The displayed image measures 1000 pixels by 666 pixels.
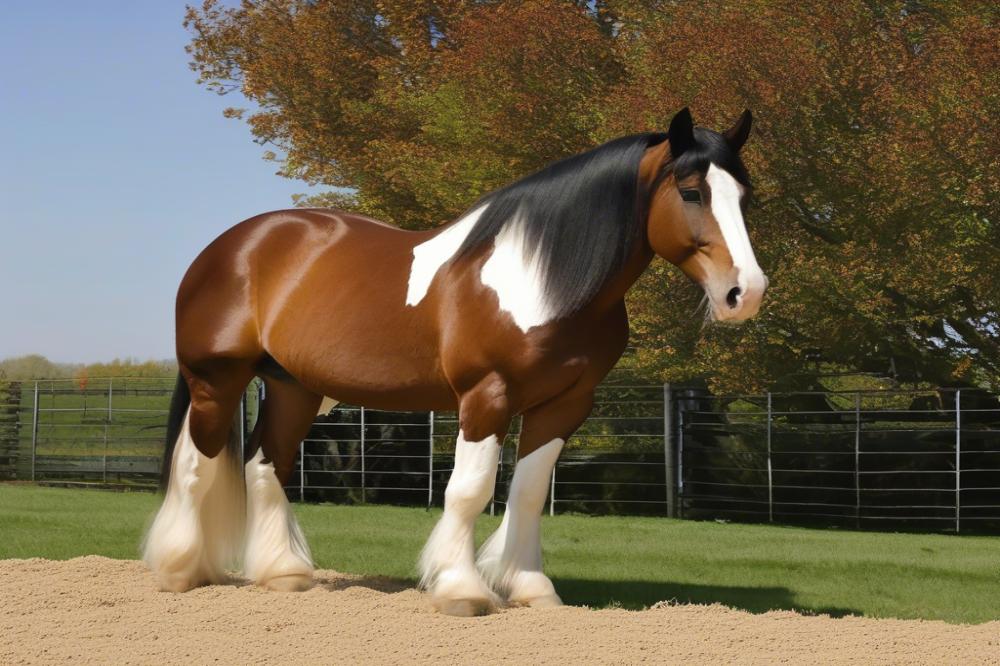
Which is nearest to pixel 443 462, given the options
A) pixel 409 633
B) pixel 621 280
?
pixel 621 280

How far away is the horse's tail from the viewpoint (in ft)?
23.5

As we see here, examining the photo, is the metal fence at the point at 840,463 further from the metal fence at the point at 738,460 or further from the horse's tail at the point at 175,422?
the horse's tail at the point at 175,422

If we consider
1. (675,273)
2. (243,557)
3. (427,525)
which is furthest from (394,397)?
(675,273)

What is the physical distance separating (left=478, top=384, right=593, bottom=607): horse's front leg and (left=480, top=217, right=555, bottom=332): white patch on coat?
19.8 inches

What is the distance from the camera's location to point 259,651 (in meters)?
5.21

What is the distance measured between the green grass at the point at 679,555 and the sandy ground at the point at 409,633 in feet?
4.28

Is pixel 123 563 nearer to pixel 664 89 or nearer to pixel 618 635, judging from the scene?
pixel 618 635

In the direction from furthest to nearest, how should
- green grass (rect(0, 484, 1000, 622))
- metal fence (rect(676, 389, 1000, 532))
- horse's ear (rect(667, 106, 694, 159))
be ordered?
metal fence (rect(676, 389, 1000, 532)) < green grass (rect(0, 484, 1000, 622)) < horse's ear (rect(667, 106, 694, 159))

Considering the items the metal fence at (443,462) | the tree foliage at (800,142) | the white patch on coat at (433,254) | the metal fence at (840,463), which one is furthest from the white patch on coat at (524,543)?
the metal fence at (443,462)

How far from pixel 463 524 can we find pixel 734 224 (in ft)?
6.30

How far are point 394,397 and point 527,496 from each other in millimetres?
843

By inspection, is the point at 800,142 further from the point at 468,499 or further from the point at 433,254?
the point at 468,499

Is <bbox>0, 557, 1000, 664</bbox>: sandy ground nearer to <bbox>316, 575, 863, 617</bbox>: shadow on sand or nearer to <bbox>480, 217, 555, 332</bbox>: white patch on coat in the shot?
<bbox>316, 575, 863, 617</bbox>: shadow on sand

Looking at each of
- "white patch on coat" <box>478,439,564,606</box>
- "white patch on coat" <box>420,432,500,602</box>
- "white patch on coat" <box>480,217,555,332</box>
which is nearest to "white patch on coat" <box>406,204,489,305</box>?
"white patch on coat" <box>480,217,555,332</box>
